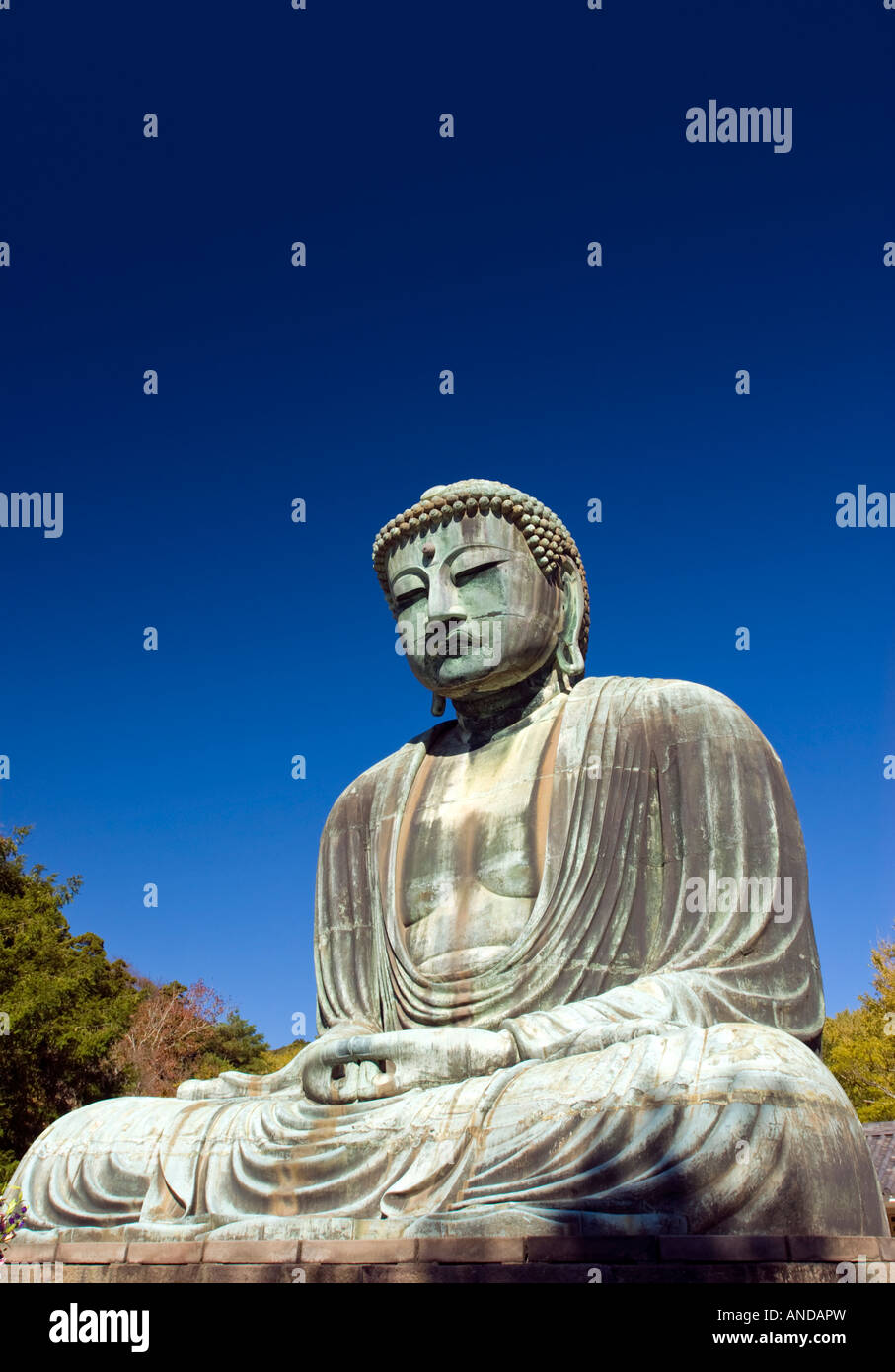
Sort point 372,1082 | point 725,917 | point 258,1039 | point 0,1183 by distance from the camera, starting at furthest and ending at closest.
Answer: point 258,1039
point 0,1183
point 725,917
point 372,1082

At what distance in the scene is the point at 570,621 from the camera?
8.67m

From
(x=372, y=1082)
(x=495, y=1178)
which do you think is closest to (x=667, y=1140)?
(x=495, y=1178)

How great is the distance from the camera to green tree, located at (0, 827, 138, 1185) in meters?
19.7

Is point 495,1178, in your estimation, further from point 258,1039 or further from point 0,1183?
point 258,1039

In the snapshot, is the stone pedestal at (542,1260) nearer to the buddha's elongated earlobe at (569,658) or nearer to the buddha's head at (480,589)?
the buddha's head at (480,589)

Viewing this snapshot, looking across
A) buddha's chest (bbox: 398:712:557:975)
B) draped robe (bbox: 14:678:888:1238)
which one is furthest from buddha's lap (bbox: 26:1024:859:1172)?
buddha's chest (bbox: 398:712:557:975)

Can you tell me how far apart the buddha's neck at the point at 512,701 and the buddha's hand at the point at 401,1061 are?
2.64 meters

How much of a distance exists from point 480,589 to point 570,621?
76cm

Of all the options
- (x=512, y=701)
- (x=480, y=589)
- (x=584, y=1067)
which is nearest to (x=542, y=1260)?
(x=584, y=1067)

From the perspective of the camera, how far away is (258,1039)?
38938mm

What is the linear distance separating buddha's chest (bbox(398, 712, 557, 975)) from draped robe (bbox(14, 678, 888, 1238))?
127 millimetres

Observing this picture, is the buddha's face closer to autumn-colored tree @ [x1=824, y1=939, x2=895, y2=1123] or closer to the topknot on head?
the topknot on head

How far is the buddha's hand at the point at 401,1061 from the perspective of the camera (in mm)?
6117
